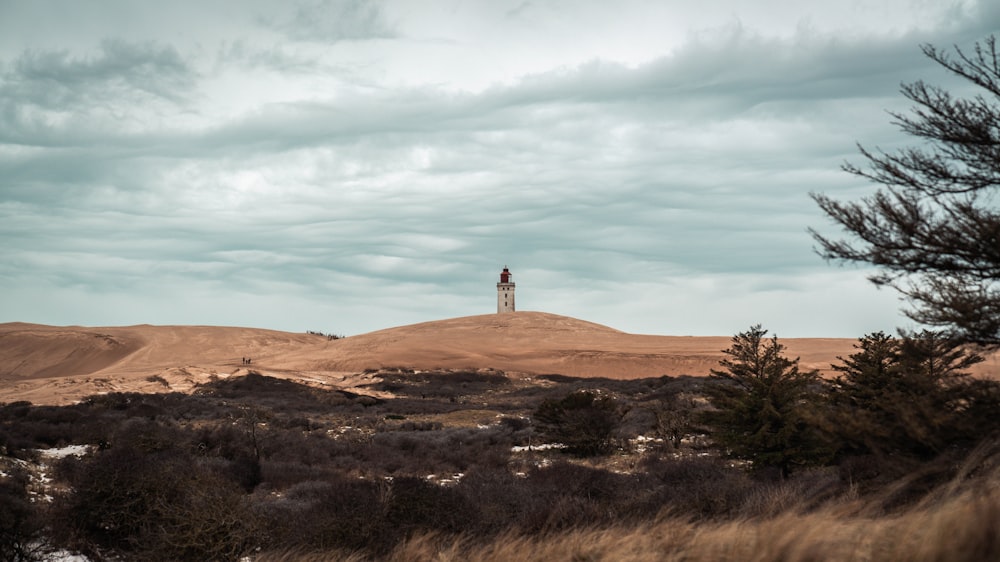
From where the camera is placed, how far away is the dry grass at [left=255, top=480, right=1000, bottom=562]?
16.1 feet

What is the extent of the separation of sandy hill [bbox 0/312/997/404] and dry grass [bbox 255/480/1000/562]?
146 feet

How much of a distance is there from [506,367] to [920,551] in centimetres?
6279

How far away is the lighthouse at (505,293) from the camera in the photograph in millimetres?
119000

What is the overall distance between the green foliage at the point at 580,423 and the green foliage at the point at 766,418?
7.10 m

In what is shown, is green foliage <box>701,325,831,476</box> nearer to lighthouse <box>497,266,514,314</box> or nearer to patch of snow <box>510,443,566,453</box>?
patch of snow <box>510,443,566,453</box>

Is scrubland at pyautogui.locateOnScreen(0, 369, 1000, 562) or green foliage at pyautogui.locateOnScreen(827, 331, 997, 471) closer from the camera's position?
scrubland at pyautogui.locateOnScreen(0, 369, 1000, 562)

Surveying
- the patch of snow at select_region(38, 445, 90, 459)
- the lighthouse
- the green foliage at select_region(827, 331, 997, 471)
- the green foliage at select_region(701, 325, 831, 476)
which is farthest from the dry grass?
the lighthouse

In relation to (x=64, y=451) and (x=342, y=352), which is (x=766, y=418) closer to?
(x=64, y=451)

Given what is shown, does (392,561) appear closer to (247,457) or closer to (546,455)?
(247,457)

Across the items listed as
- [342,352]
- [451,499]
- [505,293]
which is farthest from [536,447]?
[505,293]

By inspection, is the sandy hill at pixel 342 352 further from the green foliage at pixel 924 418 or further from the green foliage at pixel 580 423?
the green foliage at pixel 924 418

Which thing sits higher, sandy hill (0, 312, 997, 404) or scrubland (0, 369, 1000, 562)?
sandy hill (0, 312, 997, 404)

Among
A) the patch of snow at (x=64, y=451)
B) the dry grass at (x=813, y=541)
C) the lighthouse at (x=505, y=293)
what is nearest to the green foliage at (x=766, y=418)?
the dry grass at (x=813, y=541)

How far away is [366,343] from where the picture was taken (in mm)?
84438
